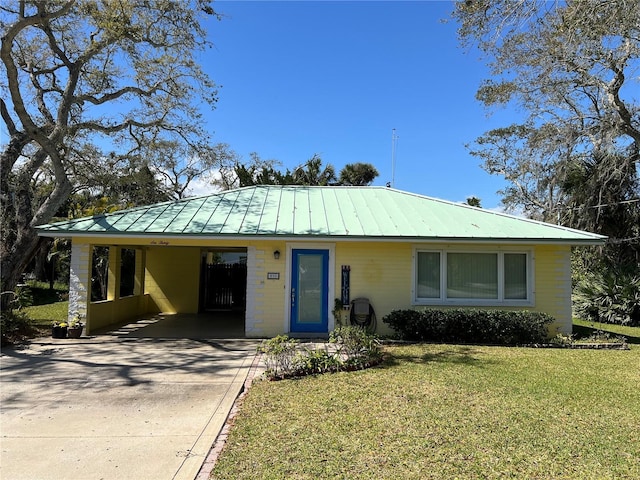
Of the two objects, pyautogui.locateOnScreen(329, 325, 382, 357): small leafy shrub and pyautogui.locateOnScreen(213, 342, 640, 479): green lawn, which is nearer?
pyautogui.locateOnScreen(213, 342, 640, 479): green lawn

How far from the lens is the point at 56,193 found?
504 inches

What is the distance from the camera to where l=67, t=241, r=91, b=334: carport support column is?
36.2 ft

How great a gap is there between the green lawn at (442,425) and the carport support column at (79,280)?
684cm

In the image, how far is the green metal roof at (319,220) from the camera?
35.2 ft

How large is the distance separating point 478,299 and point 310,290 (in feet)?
14.8

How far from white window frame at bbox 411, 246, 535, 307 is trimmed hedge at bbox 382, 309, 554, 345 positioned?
0.82 meters

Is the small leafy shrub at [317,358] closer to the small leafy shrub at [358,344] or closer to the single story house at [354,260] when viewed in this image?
the small leafy shrub at [358,344]

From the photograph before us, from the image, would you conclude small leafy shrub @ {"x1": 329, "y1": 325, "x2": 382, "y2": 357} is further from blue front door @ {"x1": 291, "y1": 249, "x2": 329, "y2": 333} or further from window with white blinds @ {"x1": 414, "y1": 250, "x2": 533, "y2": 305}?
window with white blinds @ {"x1": 414, "y1": 250, "x2": 533, "y2": 305}

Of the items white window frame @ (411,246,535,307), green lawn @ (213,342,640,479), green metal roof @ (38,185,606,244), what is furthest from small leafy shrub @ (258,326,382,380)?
white window frame @ (411,246,535,307)

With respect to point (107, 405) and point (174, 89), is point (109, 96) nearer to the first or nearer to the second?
point (174, 89)

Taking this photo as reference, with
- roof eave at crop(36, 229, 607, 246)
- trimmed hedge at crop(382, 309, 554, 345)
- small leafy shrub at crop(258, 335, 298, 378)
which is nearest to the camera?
small leafy shrub at crop(258, 335, 298, 378)

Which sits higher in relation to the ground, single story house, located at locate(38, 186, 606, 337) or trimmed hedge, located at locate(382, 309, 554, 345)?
single story house, located at locate(38, 186, 606, 337)

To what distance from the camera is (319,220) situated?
1184 cm

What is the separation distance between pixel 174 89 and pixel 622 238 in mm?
19949
